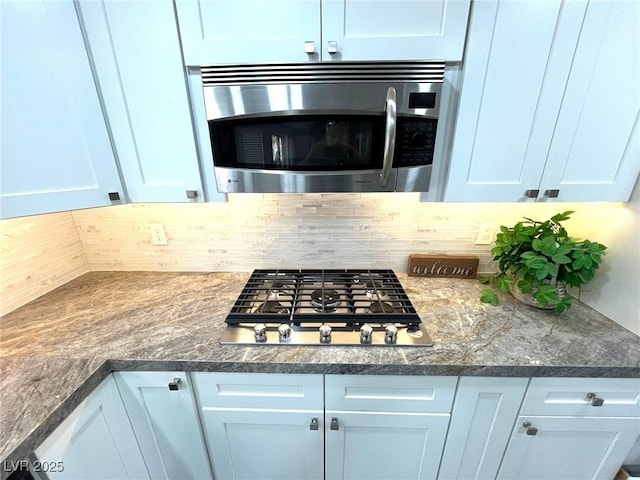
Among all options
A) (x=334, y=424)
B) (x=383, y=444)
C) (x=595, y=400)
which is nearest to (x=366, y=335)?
(x=334, y=424)

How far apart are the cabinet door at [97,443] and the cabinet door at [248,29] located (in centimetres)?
114

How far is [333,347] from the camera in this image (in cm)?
92

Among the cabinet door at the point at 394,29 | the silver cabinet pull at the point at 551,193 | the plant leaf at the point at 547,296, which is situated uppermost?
the cabinet door at the point at 394,29

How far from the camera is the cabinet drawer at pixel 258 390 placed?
92 centimetres

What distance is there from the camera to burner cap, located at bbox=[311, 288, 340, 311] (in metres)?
A: 1.09

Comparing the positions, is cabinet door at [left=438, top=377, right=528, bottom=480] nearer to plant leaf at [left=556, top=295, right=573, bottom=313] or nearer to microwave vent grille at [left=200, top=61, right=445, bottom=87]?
plant leaf at [left=556, top=295, right=573, bottom=313]

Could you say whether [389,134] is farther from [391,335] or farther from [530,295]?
[530,295]

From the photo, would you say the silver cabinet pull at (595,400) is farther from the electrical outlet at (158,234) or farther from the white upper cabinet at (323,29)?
the electrical outlet at (158,234)

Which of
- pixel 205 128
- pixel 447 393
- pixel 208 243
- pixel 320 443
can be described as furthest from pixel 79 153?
pixel 447 393

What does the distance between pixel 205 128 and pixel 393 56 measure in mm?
670

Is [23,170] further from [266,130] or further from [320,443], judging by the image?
[320,443]

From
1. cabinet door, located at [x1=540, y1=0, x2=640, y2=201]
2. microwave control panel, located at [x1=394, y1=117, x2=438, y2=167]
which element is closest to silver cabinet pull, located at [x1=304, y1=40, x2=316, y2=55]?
microwave control panel, located at [x1=394, y1=117, x2=438, y2=167]

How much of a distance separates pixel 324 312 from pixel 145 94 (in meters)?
A: 1.00

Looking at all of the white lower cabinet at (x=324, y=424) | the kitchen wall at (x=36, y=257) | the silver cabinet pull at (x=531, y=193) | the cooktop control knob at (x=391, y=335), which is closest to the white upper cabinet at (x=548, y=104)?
the silver cabinet pull at (x=531, y=193)
